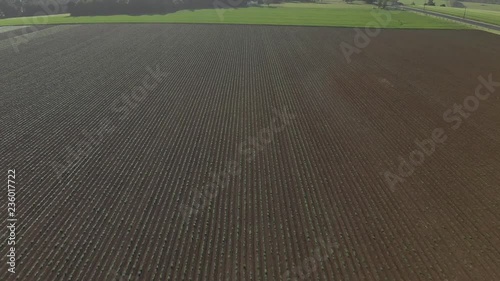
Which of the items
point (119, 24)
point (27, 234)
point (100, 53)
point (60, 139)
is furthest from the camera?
point (119, 24)

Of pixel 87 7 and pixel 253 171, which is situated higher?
pixel 253 171

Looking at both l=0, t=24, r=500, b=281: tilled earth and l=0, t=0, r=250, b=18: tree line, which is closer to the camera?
l=0, t=24, r=500, b=281: tilled earth

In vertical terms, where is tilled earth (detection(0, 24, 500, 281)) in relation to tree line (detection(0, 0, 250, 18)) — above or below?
above

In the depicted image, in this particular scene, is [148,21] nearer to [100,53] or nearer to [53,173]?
[100,53]

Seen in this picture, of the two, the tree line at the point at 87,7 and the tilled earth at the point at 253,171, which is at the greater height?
the tilled earth at the point at 253,171

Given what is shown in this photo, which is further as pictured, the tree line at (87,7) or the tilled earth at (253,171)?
the tree line at (87,7)

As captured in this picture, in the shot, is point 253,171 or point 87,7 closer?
point 253,171

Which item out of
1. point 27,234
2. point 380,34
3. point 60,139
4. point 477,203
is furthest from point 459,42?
point 27,234

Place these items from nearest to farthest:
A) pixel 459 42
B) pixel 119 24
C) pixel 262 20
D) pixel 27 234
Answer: pixel 27 234 → pixel 459 42 → pixel 119 24 → pixel 262 20
